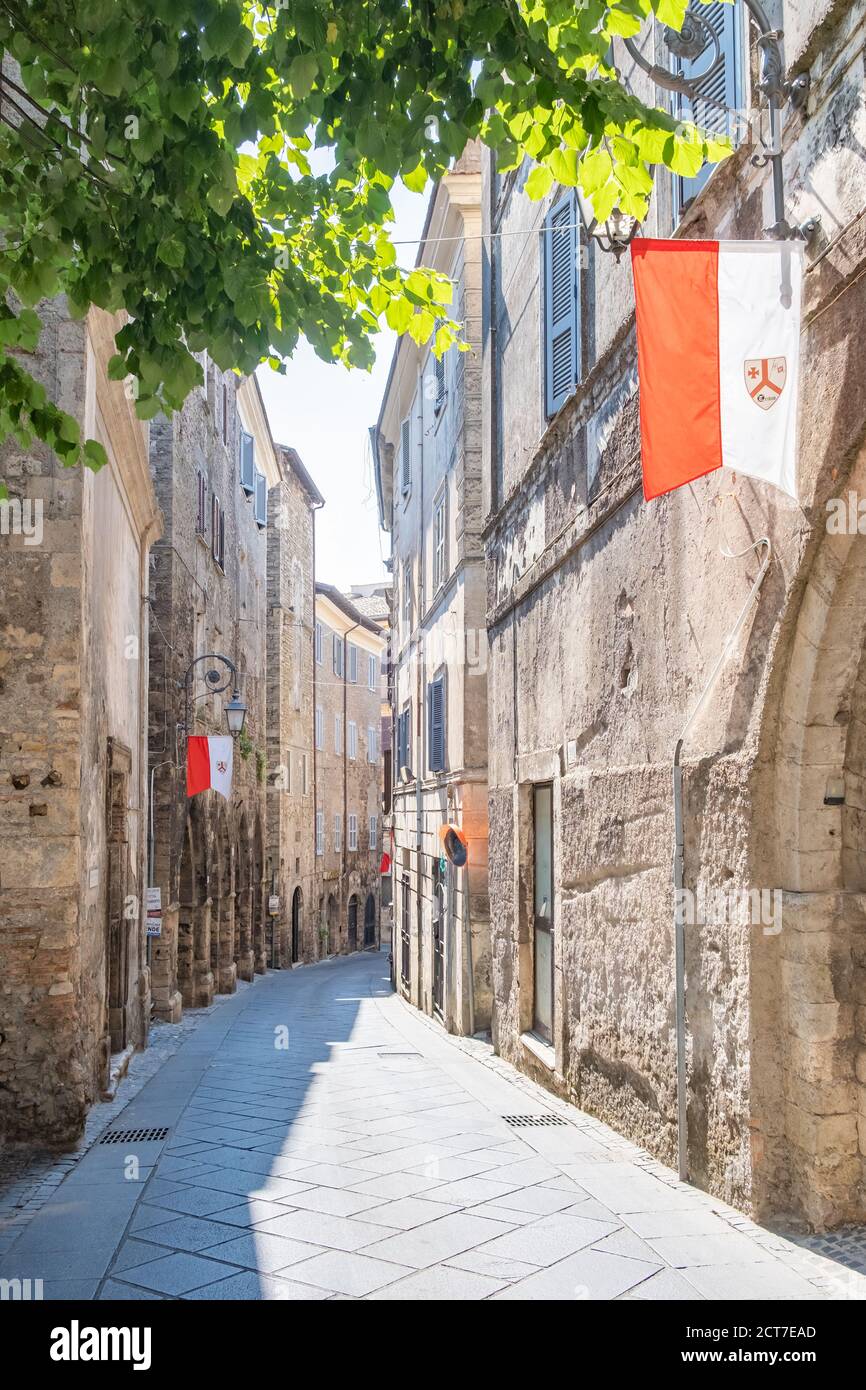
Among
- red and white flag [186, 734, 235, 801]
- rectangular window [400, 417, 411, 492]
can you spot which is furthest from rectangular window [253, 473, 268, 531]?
red and white flag [186, 734, 235, 801]

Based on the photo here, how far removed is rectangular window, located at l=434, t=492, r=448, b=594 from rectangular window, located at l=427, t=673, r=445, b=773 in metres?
1.61

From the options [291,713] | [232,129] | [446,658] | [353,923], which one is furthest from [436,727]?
[353,923]

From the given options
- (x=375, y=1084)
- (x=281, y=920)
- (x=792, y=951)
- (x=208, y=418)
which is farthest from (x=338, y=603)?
(x=792, y=951)

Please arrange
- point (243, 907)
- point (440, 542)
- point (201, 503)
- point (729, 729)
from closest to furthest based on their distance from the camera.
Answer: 1. point (729, 729)
2. point (440, 542)
3. point (201, 503)
4. point (243, 907)

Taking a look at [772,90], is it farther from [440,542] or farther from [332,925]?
[332,925]

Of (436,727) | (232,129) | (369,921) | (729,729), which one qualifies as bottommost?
(369,921)

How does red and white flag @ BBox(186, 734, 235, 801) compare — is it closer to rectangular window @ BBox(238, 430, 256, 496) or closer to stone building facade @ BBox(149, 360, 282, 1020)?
stone building facade @ BBox(149, 360, 282, 1020)

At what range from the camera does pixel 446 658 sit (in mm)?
16969

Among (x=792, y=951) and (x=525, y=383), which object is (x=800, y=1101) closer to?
(x=792, y=951)

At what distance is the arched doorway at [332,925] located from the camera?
128ft

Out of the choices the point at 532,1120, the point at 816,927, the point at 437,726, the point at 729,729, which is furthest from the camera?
the point at 437,726

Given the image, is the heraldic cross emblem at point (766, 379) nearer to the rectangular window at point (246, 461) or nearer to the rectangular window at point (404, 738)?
the rectangular window at point (404, 738)

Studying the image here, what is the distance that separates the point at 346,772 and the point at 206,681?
21.4 m
